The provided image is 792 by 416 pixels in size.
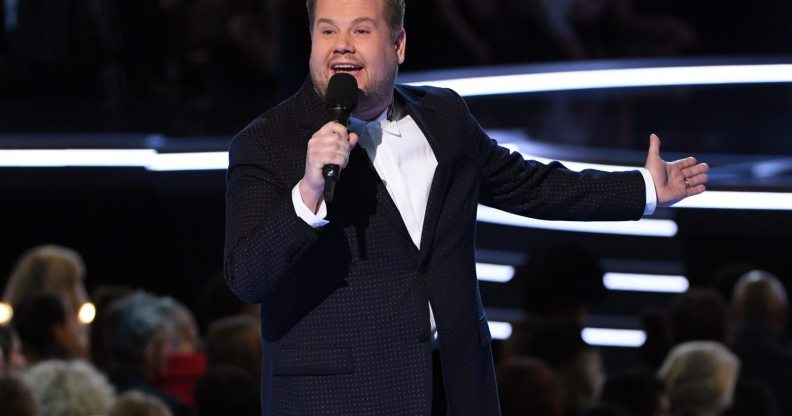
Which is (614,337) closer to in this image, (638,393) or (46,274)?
(638,393)

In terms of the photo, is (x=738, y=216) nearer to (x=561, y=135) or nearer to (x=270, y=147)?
(x=561, y=135)

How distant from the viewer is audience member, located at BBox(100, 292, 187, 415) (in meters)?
4.92

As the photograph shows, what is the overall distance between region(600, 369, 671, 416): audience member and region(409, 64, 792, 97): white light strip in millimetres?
3708

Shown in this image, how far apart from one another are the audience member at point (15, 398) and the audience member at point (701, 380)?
1.97 metres

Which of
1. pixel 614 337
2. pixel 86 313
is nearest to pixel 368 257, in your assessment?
pixel 86 313

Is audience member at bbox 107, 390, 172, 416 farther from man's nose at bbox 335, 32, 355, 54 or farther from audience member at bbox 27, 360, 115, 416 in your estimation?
man's nose at bbox 335, 32, 355, 54

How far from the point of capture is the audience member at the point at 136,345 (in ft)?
16.1

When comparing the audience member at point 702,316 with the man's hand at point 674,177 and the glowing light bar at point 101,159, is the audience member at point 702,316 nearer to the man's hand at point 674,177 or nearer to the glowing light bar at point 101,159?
the glowing light bar at point 101,159

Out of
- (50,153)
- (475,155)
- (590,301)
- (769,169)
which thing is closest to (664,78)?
(769,169)

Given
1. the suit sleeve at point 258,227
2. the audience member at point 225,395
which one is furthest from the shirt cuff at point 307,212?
the audience member at point 225,395

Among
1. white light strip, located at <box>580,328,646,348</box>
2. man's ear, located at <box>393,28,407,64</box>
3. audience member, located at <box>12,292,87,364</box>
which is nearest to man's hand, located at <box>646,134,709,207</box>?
man's ear, located at <box>393,28,407,64</box>

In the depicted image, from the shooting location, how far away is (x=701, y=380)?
487 centimetres

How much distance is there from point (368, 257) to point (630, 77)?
616cm

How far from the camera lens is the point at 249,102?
323 inches
